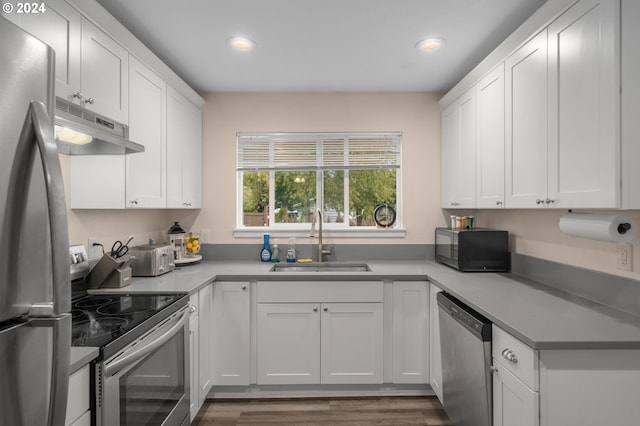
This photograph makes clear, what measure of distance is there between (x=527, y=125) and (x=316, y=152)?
1.77 meters

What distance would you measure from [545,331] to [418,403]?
1454mm

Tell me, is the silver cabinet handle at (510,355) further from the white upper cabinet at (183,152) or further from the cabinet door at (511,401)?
the white upper cabinet at (183,152)

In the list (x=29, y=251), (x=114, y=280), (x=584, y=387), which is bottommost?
(x=584, y=387)

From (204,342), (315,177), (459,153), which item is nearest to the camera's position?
(204,342)

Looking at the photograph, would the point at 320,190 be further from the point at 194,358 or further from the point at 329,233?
the point at 194,358

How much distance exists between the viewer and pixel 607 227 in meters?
1.45

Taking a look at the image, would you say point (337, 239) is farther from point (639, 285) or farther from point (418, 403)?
point (639, 285)

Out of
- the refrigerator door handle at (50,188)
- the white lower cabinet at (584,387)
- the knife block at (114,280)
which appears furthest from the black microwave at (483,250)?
the refrigerator door handle at (50,188)

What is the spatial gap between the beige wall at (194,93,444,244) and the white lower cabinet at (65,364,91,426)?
2.01m

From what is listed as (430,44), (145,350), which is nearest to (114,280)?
(145,350)

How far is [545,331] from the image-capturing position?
1.35 meters

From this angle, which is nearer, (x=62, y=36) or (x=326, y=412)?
(x=62, y=36)

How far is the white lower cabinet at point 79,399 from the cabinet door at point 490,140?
2.21 metres

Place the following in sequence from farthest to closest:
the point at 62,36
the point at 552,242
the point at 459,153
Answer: the point at 459,153, the point at 552,242, the point at 62,36
